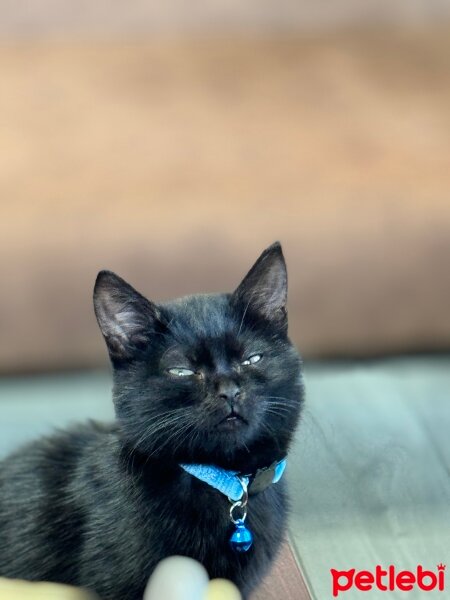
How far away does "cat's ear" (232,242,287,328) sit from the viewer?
0.85 metres

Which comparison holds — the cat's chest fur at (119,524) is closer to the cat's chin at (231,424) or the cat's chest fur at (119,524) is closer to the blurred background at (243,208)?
the cat's chin at (231,424)

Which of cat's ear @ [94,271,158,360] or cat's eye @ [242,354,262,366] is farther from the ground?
cat's ear @ [94,271,158,360]

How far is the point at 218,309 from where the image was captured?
847mm

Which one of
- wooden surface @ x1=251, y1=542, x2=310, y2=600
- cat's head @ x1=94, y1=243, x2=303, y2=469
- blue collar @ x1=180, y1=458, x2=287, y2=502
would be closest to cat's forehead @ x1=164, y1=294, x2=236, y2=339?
cat's head @ x1=94, y1=243, x2=303, y2=469

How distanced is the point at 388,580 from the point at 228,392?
337 millimetres

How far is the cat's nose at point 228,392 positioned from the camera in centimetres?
78

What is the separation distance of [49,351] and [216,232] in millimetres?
331

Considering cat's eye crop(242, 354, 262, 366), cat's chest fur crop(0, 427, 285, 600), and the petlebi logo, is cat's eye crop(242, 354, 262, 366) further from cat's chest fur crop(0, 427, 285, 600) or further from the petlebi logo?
the petlebi logo

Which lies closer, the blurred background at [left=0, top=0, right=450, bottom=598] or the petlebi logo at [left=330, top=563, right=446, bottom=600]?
the petlebi logo at [left=330, top=563, right=446, bottom=600]

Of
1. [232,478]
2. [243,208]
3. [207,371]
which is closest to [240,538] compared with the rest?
[232,478]

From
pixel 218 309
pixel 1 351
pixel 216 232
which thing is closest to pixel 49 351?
pixel 1 351

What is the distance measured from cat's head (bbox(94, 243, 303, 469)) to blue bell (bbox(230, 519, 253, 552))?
2.5 inches

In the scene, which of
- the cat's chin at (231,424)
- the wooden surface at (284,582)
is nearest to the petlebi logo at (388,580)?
the wooden surface at (284,582)

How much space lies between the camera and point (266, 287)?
0.86m
